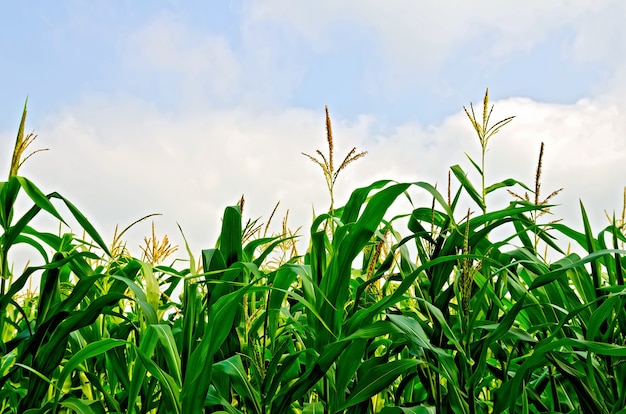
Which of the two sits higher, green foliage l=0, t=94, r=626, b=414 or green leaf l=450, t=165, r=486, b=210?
green leaf l=450, t=165, r=486, b=210

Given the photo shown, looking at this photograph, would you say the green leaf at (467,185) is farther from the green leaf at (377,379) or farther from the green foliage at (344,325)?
the green leaf at (377,379)

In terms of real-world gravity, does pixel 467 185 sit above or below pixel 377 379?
above

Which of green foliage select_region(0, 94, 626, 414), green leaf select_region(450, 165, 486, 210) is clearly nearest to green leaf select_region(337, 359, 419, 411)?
green foliage select_region(0, 94, 626, 414)

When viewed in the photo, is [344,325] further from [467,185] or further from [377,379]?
[467,185]

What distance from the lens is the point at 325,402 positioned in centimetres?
134

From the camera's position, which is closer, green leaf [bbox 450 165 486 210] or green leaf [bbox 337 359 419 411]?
green leaf [bbox 337 359 419 411]

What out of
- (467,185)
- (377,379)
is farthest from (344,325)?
(467,185)

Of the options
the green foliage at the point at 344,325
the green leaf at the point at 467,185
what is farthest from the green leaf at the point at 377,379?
the green leaf at the point at 467,185

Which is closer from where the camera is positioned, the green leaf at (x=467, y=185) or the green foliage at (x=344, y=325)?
the green foliage at (x=344, y=325)

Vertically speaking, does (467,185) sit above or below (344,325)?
above

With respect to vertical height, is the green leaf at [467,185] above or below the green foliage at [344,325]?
above

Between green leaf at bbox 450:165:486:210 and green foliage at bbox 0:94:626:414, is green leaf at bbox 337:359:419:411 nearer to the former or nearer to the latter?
green foliage at bbox 0:94:626:414

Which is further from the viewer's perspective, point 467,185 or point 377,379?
point 467,185

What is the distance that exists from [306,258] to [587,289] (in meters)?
0.70
